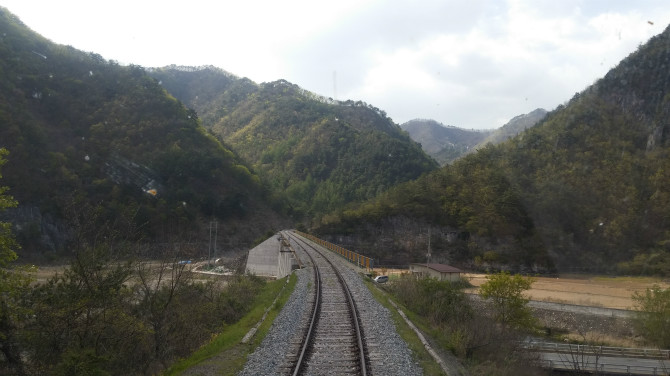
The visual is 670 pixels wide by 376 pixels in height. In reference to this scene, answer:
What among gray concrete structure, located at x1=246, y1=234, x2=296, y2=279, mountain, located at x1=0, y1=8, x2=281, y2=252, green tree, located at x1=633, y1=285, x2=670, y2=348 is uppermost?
mountain, located at x1=0, y1=8, x2=281, y2=252

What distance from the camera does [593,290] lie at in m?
42.5

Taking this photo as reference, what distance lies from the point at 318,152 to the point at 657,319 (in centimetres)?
9778

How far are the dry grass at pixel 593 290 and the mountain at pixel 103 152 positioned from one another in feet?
128

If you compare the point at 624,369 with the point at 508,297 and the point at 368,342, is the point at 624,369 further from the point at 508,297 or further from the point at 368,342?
the point at 368,342

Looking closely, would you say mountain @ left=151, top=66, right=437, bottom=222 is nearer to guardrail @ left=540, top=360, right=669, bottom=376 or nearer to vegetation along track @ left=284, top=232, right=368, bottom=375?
guardrail @ left=540, top=360, right=669, bottom=376

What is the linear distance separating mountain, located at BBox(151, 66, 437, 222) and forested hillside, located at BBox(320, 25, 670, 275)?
64.9ft

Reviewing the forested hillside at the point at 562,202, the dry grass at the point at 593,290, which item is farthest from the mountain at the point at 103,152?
the dry grass at the point at 593,290

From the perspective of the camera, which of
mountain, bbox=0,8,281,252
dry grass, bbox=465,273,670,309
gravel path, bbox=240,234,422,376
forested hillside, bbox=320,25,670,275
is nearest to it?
gravel path, bbox=240,234,422,376

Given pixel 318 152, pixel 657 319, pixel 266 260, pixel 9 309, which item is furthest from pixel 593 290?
pixel 318 152

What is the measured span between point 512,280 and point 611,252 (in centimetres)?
5297

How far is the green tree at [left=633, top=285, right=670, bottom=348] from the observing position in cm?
2259

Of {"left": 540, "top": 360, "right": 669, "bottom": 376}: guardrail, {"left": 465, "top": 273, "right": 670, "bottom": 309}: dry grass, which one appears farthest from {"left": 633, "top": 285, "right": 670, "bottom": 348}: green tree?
{"left": 465, "top": 273, "right": 670, "bottom": 309}: dry grass

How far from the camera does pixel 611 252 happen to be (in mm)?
62719

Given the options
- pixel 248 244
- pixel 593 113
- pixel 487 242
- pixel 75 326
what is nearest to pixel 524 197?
pixel 487 242
